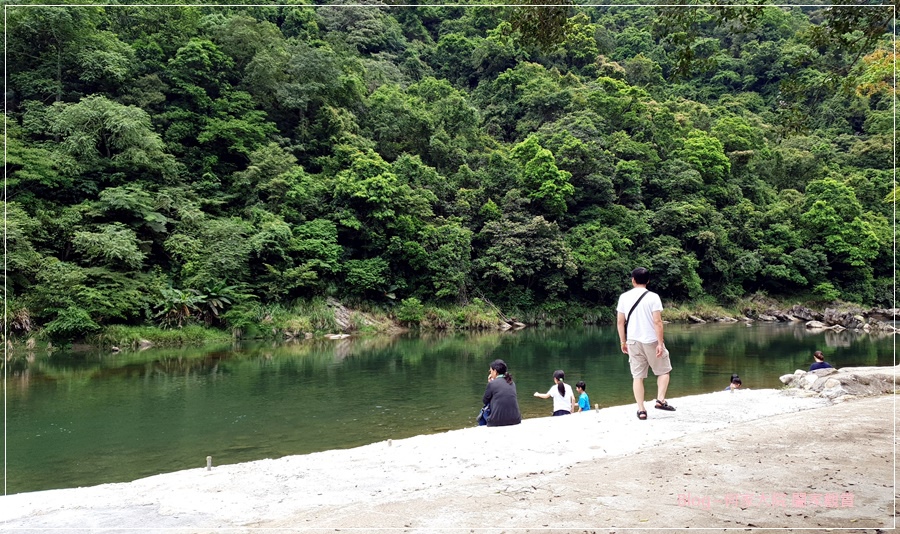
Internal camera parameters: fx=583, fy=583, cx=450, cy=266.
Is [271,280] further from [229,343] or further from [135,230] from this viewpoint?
[135,230]

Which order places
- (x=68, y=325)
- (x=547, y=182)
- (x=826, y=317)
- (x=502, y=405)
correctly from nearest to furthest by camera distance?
(x=502, y=405)
(x=68, y=325)
(x=826, y=317)
(x=547, y=182)

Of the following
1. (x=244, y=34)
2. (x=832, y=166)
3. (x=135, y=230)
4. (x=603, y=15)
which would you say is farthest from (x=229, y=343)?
(x=603, y=15)

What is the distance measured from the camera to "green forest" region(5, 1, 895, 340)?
2706 centimetres

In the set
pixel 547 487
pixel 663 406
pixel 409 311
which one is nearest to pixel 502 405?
pixel 663 406

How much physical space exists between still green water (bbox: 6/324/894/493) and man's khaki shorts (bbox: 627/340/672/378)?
5112mm

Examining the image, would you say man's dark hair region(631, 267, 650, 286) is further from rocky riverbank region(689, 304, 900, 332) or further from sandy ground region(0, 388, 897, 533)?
rocky riverbank region(689, 304, 900, 332)

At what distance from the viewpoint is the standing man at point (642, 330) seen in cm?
713

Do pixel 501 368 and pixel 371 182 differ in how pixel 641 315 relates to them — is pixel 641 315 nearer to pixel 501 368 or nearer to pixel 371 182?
pixel 501 368

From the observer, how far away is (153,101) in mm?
32625

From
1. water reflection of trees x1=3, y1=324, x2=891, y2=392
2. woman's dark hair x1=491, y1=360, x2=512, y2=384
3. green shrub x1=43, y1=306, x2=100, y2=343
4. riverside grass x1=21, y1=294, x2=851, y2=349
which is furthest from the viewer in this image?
riverside grass x1=21, y1=294, x2=851, y2=349

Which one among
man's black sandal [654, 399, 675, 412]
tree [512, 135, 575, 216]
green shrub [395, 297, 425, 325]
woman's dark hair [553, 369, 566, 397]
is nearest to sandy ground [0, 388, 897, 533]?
man's black sandal [654, 399, 675, 412]

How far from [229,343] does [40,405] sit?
1372 centimetres

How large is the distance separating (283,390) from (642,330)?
11.3 metres

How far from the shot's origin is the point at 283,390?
1579 cm
